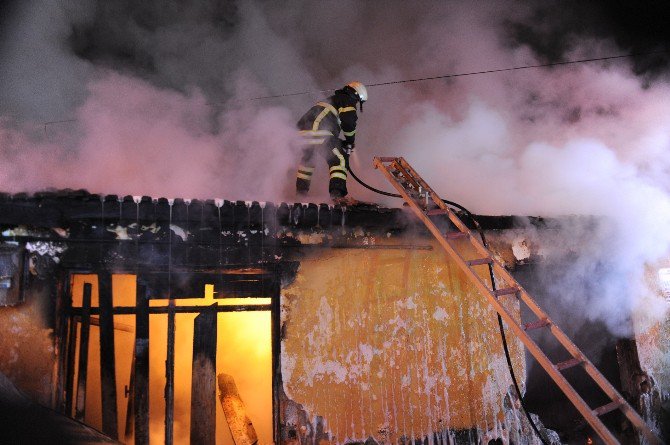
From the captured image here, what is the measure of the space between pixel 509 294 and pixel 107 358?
4849 millimetres

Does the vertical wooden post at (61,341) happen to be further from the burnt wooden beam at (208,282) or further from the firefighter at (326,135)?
the firefighter at (326,135)

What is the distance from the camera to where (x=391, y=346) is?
18.5ft

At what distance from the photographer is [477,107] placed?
41.8 feet

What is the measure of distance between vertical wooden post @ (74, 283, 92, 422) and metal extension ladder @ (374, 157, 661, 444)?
154 inches

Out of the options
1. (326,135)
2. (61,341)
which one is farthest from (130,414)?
(326,135)

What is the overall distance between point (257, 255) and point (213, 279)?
600 millimetres

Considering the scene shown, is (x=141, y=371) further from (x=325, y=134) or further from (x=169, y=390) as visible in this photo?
(x=325, y=134)

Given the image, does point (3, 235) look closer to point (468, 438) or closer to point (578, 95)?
point (468, 438)

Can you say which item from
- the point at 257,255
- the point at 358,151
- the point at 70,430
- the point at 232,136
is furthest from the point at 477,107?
the point at 70,430

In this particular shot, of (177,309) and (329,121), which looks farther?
(329,121)

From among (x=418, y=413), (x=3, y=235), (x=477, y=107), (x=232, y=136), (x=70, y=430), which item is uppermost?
(x=477, y=107)

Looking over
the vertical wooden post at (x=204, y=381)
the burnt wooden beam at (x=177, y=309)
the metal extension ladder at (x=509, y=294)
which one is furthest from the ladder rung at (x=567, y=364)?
the vertical wooden post at (x=204, y=381)

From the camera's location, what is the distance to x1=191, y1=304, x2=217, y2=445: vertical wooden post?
16.5 ft

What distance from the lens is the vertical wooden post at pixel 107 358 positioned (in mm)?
4773
